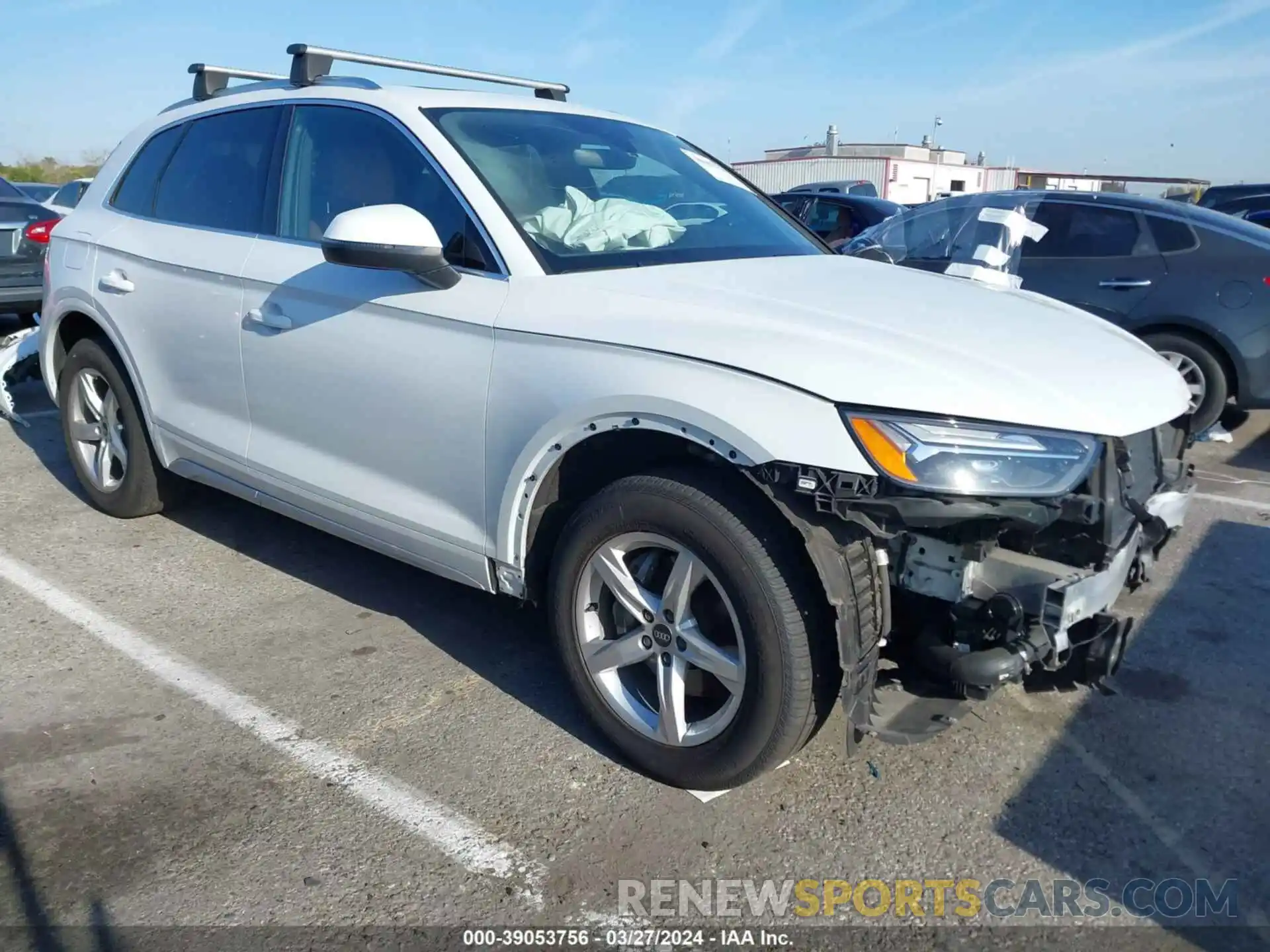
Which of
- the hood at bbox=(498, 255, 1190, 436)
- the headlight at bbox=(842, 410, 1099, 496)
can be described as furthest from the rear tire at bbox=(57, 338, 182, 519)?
the headlight at bbox=(842, 410, 1099, 496)

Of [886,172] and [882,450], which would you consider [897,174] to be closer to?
[886,172]

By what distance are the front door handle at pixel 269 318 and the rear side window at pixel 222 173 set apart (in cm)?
36

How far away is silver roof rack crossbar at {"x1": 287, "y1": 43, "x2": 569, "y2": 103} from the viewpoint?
386cm

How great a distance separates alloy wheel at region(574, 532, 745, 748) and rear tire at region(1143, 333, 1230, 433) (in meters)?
4.87

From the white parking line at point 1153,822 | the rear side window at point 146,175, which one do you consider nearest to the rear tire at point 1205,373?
the white parking line at point 1153,822

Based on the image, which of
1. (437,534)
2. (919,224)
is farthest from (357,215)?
(919,224)

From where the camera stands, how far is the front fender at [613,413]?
2.38 m

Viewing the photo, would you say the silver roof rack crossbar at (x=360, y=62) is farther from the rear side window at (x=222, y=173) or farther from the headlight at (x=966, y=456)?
the headlight at (x=966, y=456)

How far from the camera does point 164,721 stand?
3195 millimetres

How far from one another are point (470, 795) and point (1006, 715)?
167cm

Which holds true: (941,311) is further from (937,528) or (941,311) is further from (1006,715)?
(1006,715)

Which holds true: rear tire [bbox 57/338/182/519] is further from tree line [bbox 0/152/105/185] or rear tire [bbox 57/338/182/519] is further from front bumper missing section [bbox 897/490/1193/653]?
tree line [bbox 0/152/105/185]

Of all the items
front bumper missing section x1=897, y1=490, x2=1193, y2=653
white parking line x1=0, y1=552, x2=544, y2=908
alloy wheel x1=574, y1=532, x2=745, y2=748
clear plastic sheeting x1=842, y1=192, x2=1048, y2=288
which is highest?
clear plastic sheeting x1=842, y1=192, x2=1048, y2=288

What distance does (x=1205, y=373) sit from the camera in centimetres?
645
